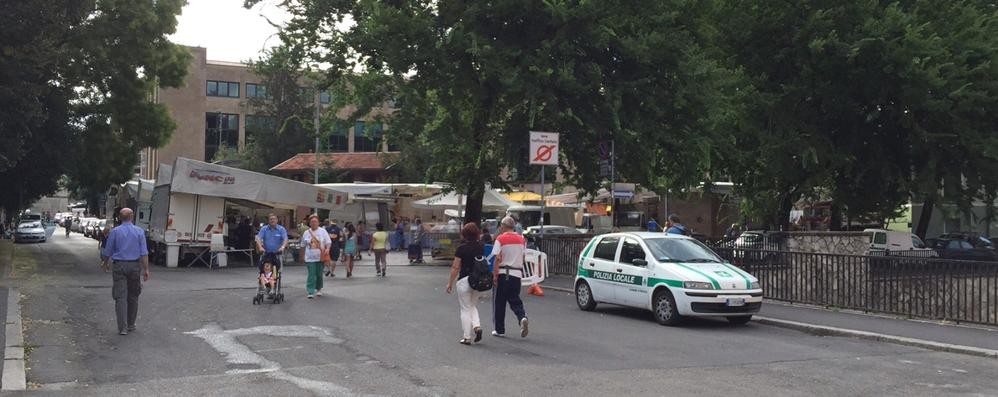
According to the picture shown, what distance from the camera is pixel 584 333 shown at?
12344 millimetres

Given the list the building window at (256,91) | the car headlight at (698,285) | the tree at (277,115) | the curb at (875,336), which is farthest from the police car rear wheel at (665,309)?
the building window at (256,91)

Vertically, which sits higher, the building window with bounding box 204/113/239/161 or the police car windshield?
the building window with bounding box 204/113/239/161

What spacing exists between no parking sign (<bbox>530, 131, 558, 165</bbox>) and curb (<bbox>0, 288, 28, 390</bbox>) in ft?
35.8

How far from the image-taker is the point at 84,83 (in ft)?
104

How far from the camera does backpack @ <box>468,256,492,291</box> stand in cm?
1106

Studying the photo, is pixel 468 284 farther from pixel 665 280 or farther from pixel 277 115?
pixel 277 115

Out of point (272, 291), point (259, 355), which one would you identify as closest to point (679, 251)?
point (259, 355)

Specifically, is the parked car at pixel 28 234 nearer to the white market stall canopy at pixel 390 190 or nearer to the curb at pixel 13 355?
the white market stall canopy at pixel 390 190

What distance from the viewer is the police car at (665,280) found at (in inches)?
514

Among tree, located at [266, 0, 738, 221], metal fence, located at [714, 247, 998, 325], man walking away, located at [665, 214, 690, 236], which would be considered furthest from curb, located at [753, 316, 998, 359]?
tree, located at [266, 0, 738, 221]

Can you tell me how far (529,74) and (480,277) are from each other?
11326 mm

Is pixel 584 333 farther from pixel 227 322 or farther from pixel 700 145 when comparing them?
pixel 700 145

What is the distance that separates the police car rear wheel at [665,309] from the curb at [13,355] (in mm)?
8589

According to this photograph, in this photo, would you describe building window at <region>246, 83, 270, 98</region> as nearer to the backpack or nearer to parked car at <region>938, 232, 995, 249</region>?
parked car at <region>938, 232, 995, 249</region>
